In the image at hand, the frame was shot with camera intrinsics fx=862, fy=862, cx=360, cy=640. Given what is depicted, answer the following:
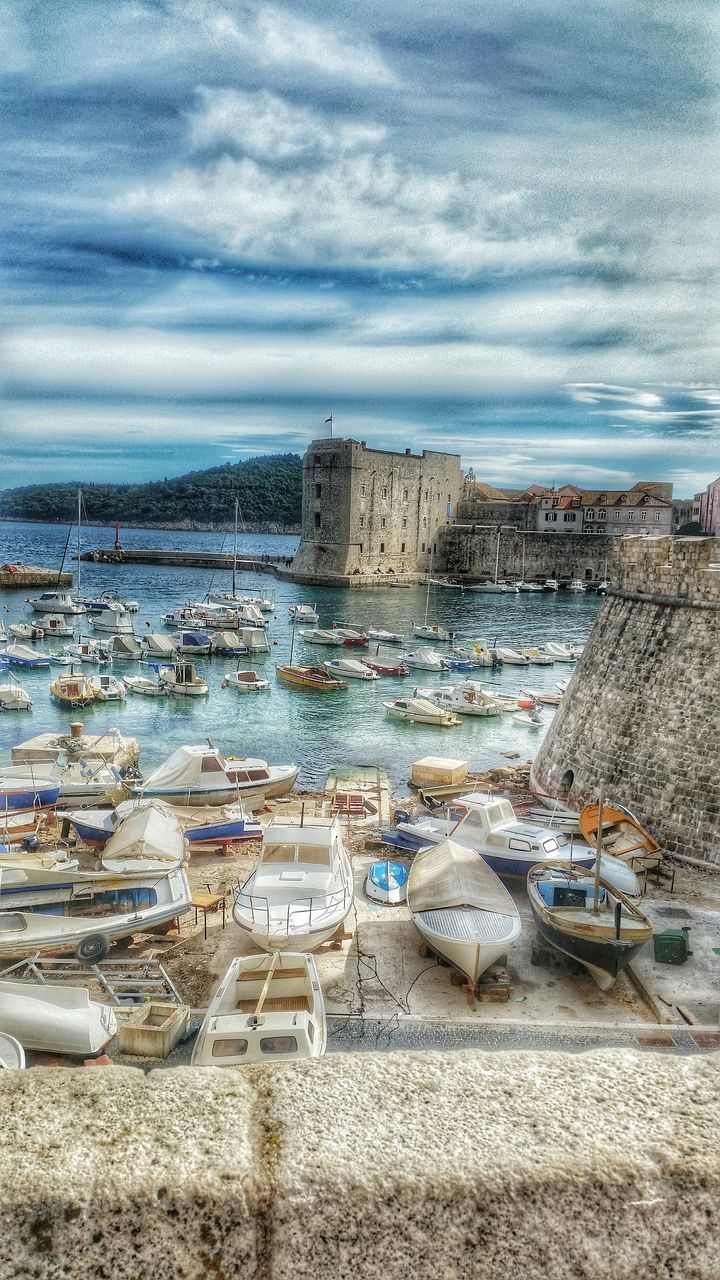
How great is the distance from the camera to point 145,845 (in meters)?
10.3

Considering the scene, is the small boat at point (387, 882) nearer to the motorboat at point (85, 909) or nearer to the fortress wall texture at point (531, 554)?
the motorboat at point (85, 909)

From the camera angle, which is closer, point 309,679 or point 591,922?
point 591,922

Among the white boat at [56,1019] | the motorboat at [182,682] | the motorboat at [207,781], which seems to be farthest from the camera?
the motorboat at [182,682]

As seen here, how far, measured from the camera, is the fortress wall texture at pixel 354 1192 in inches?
53.0

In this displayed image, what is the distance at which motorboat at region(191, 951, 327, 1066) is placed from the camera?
5871 millimetres

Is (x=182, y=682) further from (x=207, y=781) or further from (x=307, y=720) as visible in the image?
(x=207, y=781)

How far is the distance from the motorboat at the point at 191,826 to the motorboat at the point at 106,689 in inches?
492

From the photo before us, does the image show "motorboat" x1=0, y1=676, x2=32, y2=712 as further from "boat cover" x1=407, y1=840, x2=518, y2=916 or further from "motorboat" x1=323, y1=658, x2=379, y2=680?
"boat cover" x1=407, y1=840, x2=518, y2=916

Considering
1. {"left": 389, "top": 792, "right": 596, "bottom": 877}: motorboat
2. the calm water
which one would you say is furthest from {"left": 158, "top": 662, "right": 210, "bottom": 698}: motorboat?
{"left": 389, "top": 792, "right": 596, "bottom": 877}: motorboat

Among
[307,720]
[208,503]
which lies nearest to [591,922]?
[307,720]

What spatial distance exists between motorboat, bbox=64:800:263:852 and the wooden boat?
463cm

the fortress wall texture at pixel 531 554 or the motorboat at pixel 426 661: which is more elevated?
the fortress wall texture at pixel 531 554

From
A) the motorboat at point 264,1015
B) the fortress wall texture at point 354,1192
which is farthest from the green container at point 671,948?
the fortress wall texture at point 354,1192

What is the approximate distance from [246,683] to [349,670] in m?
4.12
